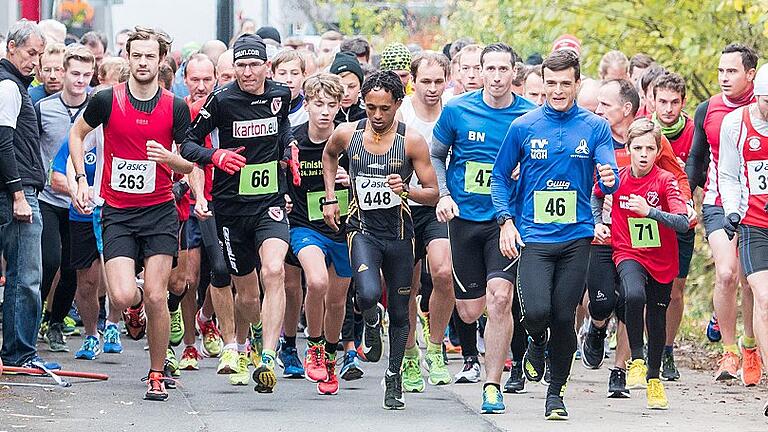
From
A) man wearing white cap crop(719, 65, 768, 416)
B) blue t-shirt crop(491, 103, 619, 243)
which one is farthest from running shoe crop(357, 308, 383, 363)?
man wearing white cap crop(719, 65, 768, 416)

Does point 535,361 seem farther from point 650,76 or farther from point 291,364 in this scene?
point 650,76

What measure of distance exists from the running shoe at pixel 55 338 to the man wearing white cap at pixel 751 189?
5219 millimetres

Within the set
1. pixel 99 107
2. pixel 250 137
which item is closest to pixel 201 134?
pixel 250 137

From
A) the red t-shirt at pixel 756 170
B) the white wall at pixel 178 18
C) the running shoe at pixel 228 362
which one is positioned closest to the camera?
the red t-shirt at pixel 756 170

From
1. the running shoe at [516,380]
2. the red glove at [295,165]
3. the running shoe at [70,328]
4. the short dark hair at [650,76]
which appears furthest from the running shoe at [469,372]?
the running shoe at [70,328]

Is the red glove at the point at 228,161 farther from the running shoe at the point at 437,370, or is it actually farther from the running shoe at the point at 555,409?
the running shoe at the point at 555,409

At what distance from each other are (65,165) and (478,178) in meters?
3.34

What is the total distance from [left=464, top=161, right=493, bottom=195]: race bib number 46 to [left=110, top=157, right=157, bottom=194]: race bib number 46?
2.01m

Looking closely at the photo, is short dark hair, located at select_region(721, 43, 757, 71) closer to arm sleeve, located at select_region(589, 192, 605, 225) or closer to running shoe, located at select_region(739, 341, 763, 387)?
arm sleeve, located at select_region(589, 192, 605, 225)

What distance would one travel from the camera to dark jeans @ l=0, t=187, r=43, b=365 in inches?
423

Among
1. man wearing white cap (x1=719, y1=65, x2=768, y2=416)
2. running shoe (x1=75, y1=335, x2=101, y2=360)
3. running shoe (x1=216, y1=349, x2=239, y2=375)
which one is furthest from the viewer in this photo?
running shoe (x1=75, y1=335, x2=101, y2=360)

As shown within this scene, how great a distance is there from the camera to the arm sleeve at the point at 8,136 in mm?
10359

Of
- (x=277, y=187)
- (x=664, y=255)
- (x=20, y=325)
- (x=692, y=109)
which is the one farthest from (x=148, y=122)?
(x=692, y=109)

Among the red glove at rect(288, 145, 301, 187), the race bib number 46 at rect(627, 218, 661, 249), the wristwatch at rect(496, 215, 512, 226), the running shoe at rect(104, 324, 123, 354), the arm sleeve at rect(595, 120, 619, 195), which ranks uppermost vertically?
the arm sleeve at rect(595, 120, 619, 195)
